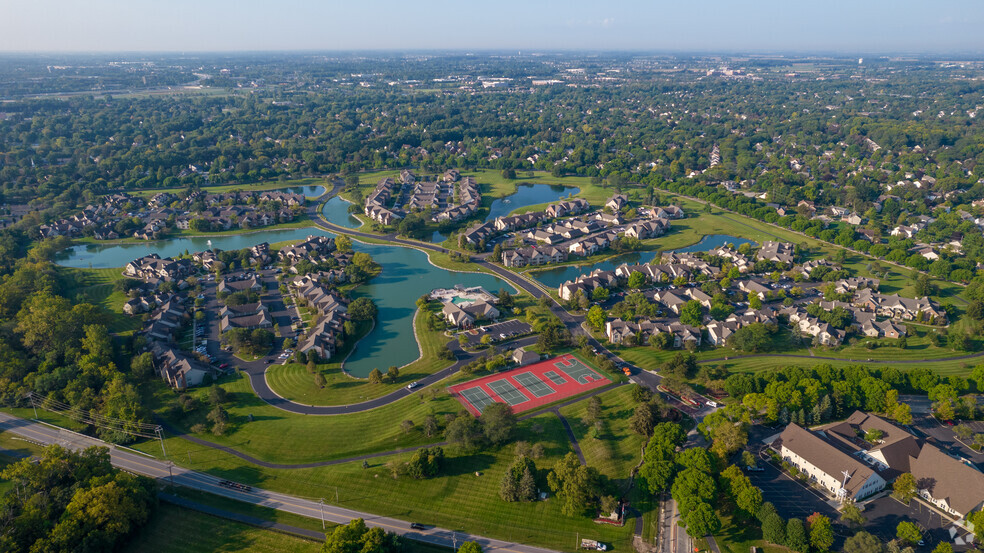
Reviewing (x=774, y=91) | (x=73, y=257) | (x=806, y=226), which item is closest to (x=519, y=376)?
(x=806, y=226)

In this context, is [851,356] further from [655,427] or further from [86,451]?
[86,451]

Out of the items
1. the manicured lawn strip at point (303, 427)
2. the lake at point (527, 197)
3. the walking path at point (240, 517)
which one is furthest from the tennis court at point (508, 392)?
the lake at point (527, 197)

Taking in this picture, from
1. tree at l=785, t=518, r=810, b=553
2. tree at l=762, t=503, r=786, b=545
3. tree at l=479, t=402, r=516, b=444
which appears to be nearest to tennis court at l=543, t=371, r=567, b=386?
tree at l=479, t=402, r=516, b=444

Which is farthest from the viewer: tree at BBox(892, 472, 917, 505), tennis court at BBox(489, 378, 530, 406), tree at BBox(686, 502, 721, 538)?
tennis court at BBox(489, 378, 530, 406)

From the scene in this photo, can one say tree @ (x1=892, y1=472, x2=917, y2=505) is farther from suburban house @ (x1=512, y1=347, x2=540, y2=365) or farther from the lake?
the lake

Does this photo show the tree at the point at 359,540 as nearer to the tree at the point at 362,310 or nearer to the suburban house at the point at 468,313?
the suburban house at the point at 468,313

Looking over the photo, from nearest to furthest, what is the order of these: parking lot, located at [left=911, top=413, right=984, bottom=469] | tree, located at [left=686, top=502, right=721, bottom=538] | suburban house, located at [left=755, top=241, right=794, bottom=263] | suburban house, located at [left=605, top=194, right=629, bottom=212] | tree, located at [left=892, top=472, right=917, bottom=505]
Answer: tree, located at [left=686, top=502, right=721, bottom=538] < tree, located at [left=892, top=472, right=917, bottom=505] < parking lot, located at [left=911, top=413, right=984, bottom=469] < suburban house, located at [left=755, top=241, right=794, bottom=263] < suburban house, located at [left=605, top=194, right=629, bottom=212]

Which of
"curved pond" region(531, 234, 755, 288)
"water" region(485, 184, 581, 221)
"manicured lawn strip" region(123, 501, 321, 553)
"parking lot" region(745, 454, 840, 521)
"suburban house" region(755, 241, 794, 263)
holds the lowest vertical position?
"manicured lawn strip" region(123, 501, 321, 553)
